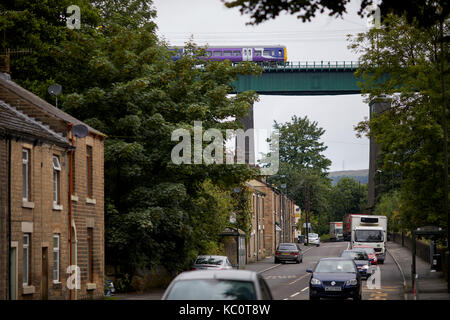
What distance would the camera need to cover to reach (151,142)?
36.2 m

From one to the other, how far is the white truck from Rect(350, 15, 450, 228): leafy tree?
1660cm

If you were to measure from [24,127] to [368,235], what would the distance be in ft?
118

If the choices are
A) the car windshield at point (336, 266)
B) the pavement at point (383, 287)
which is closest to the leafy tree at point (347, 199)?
the pavement at point (383, 287)

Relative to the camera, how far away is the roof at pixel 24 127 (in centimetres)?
2270

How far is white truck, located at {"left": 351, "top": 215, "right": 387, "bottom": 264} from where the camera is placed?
179 ft

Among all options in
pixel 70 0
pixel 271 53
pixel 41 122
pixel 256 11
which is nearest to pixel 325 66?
pixel 271 53

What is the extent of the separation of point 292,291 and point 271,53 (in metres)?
42.6

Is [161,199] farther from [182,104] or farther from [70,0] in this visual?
[70,0]

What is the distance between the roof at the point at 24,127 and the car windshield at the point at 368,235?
3266cm

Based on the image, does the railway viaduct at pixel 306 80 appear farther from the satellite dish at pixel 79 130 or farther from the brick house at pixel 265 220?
the satellite dish at pixel 79 130

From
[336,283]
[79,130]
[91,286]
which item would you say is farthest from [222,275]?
[91,286]

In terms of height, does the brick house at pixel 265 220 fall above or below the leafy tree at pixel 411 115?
below

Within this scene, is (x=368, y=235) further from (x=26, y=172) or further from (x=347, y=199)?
(x=347, y=199)

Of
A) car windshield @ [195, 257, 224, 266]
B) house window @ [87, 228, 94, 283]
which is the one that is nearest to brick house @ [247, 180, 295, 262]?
car windshield @ [195, 257, 224, 266]
